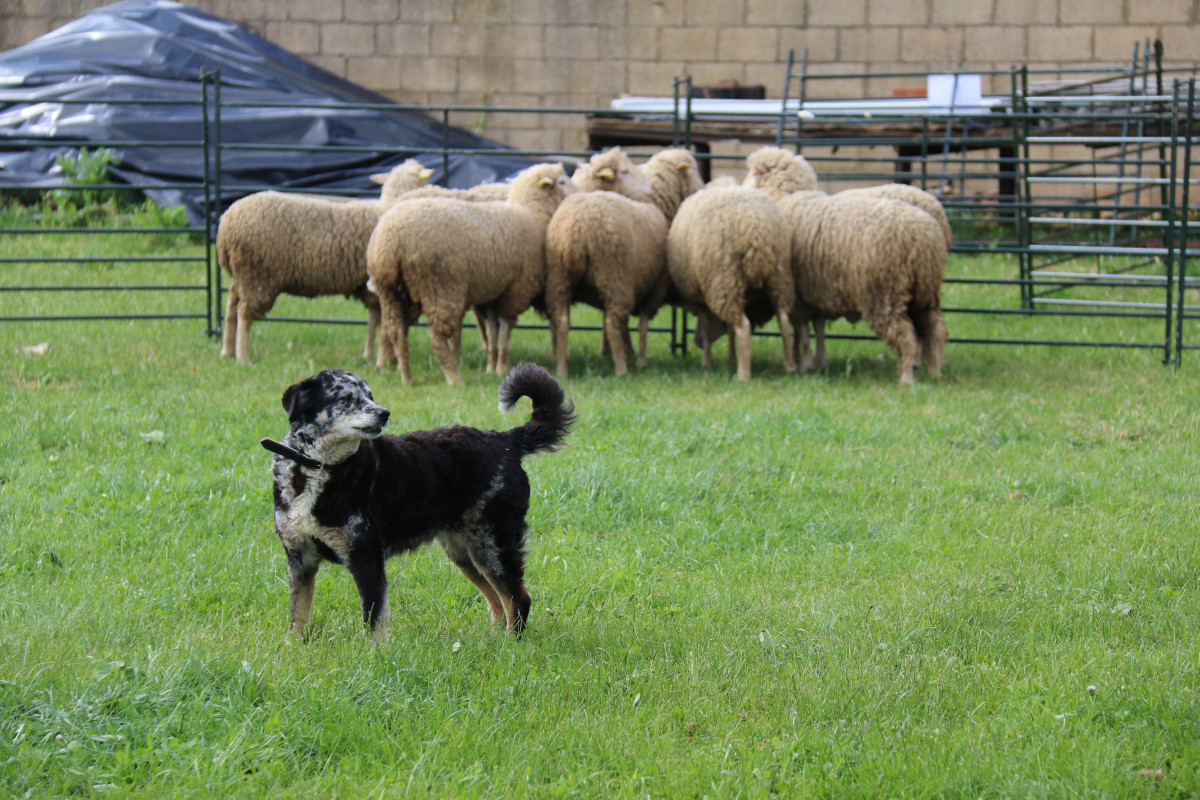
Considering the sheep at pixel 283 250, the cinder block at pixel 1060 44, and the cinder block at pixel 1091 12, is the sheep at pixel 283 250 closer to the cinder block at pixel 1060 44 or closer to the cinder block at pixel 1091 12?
the cinder block at pixel 1060 44

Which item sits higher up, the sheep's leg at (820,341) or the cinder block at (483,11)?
the cinder block at (483,11)

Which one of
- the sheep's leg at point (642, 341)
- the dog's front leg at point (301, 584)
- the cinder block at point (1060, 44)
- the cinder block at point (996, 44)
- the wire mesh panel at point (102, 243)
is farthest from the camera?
the cinder block at point (996, 44)

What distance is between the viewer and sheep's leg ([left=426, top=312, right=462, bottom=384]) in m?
8.59

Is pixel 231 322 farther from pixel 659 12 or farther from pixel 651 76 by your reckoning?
pixel 659 12

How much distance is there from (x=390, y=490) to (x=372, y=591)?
0.35m

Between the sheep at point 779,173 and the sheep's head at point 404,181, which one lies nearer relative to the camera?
the sheep's head at point 404,181

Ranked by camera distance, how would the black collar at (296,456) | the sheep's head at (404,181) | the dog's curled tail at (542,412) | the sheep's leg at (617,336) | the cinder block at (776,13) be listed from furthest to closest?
the cinder block at (776,13), the sheep's head at (404,181), the sheep's leg at (617,336), the dog's curled tail at (542,412), the black collar at (296,456)

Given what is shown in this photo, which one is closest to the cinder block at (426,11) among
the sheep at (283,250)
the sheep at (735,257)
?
the sheep at (283,250)

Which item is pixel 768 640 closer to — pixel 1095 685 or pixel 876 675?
pixel 876 675

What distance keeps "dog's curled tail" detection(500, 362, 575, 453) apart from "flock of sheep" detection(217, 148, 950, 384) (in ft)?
14.3

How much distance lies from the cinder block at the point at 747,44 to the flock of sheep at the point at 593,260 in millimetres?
6746

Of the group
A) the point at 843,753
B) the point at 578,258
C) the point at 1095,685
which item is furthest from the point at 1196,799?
the point at 578,258

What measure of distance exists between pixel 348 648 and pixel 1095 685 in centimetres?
242

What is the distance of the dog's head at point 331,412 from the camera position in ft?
12.2
